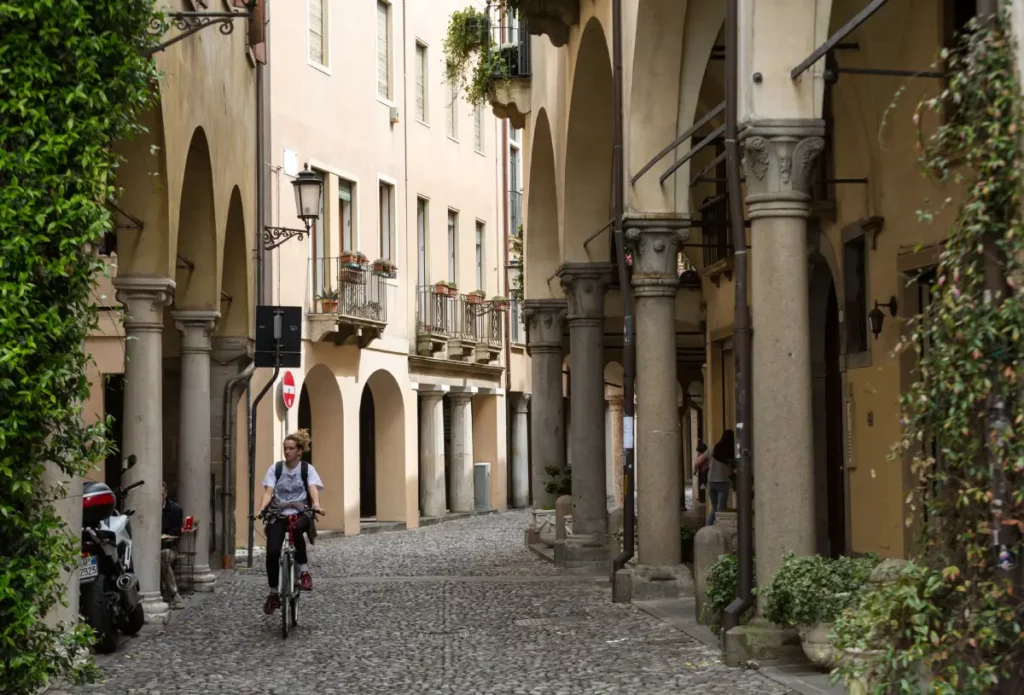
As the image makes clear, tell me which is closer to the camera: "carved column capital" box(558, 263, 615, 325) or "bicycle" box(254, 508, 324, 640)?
"bicycle" box(254, 508, 324, 640)

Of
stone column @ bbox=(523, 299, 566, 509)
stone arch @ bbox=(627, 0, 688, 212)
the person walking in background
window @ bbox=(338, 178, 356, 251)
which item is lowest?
the person walking in background

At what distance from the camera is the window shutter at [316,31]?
27453 mm

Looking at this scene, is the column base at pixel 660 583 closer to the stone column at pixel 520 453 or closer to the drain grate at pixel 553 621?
the drain grate at pixel 553 621

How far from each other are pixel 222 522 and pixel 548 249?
7.13 metres

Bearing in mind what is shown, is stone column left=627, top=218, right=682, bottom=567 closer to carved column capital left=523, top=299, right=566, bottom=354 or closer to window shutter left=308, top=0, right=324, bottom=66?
carved column capital left=523, top=299, right=566, bottom=354

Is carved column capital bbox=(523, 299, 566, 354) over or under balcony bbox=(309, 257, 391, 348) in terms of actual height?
under

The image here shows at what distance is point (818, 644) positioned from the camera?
9266 mm

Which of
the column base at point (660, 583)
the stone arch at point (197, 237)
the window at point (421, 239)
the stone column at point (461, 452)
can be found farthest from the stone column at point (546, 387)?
the stone column at point (461, 452)

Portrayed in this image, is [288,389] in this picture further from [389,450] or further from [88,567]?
[88,567]

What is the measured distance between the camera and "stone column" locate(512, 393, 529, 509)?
131 feet

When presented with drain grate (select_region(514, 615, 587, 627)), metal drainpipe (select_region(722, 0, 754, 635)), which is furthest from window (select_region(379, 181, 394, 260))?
metal drainpipe (select_region(722, 0, 754, 635))

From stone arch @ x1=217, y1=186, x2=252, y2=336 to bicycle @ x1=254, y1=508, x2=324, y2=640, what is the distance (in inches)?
252

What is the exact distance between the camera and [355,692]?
383 inches

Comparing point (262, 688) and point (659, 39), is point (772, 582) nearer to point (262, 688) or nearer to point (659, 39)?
point (262, 688)
